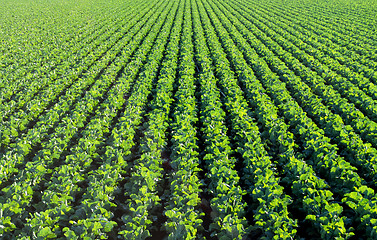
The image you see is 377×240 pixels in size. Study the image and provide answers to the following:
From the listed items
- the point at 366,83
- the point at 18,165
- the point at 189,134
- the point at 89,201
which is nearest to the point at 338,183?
the point at 189,134

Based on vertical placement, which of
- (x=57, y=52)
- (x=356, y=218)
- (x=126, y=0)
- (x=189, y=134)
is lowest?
(x=356, y=218)

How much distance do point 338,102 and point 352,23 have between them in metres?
17.1

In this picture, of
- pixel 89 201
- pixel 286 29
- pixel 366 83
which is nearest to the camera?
pixel 89 201

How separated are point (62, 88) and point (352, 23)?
22.4 meters

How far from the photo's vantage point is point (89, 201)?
16.2 feet

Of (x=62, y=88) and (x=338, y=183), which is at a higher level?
(x=62, y=88)

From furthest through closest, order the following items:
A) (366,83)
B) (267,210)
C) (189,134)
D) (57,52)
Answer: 1. (57,52)
2. (366,83)
3. (189,134)
4. (267,210)

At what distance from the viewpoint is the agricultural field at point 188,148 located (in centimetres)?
464

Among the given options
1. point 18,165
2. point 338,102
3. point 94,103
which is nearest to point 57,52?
point 94,103

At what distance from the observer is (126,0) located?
38094 mm

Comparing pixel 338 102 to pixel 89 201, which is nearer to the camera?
pixel 89 201

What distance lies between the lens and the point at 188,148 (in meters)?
6.38

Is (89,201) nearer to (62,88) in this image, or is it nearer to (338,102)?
(62,88)

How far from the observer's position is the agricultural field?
464 cm
